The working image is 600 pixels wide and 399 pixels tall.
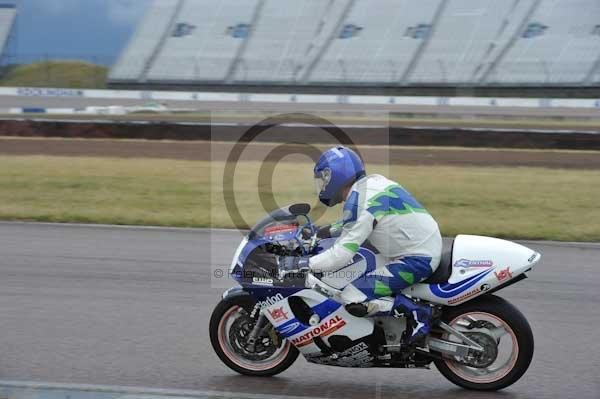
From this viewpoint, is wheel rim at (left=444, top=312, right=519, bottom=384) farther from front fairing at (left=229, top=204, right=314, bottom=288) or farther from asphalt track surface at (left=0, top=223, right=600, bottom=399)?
front fairing at (left=229, top=204, right=314, bottom=288)

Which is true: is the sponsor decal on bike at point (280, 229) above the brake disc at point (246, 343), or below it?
above

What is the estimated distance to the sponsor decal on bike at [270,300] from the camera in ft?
17.8

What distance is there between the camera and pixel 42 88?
39.7 metres

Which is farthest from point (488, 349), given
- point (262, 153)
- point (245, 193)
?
point (262, 153)

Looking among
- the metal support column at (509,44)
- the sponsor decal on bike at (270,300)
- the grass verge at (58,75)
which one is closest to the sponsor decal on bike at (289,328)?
the sponsor decal on bike at (270,300)

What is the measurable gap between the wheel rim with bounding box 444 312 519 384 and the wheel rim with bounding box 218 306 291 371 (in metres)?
1.18

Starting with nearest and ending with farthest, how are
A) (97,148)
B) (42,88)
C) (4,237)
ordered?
(4,237) → (97,148) → (42,88)

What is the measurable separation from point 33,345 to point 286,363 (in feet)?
7.20

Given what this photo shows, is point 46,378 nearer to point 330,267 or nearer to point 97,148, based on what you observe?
point 330,267

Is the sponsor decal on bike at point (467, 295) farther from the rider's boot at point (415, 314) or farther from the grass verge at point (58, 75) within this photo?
the grass verge at point (58, 75)

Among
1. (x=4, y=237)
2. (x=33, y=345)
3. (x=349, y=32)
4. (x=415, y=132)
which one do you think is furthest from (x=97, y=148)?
(x=349, y=32)

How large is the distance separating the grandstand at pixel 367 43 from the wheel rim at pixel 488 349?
118 ft

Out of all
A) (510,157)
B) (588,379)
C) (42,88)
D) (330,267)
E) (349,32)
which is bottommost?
(588,379)

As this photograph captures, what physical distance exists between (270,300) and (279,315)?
12 centimetres
